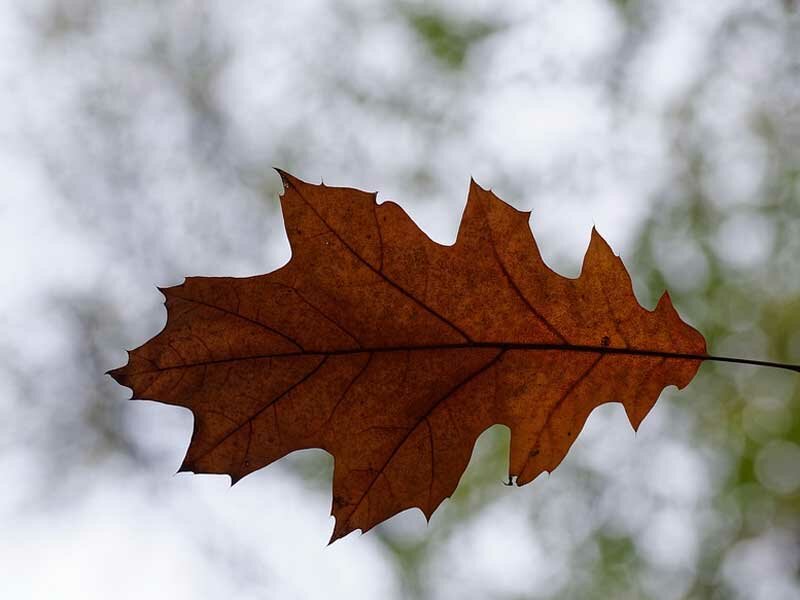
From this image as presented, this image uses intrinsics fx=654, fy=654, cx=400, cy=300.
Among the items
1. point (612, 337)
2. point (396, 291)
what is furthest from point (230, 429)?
point (612, 337)

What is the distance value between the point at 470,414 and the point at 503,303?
220 mm

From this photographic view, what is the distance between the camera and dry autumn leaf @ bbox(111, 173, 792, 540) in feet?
3.83

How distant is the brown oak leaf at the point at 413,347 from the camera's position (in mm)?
1168

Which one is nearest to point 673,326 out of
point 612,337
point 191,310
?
point 612,337

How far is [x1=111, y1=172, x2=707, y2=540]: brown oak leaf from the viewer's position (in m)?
1.17

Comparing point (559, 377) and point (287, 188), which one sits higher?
point (287, 188)

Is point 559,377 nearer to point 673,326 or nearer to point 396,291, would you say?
point 673,326

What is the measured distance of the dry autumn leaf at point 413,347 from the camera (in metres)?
1.17

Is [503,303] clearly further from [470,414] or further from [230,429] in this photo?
[230,429]

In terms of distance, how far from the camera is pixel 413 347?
4.08 feet

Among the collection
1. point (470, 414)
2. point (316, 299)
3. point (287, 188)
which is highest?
point (287, 188)

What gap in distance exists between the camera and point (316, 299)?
47.4 inches

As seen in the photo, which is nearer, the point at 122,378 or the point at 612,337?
the point at 122,378

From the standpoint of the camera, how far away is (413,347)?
1.24 m
